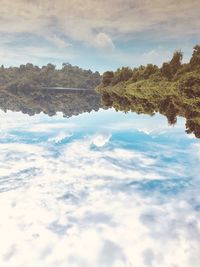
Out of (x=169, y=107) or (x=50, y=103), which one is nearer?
(x=169, y=107)

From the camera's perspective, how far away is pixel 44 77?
4884 inches

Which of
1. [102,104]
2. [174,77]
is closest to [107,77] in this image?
[102,104]

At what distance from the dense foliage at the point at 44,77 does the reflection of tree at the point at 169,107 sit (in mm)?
63014

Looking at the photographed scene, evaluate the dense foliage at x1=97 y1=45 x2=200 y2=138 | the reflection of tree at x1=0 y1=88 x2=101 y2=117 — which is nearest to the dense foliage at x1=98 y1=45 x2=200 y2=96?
the dense foliage at x1=97 y1=45 x2=200 y2=138

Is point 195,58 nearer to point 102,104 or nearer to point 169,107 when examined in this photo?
point 169,107

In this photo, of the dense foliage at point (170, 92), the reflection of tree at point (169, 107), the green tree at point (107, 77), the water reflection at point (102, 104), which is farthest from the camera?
the green tree at point (107, 77)

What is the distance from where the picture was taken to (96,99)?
9719 cm

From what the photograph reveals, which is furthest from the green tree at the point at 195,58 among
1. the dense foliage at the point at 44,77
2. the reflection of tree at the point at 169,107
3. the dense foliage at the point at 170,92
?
the dense foliage at the point at 44,77

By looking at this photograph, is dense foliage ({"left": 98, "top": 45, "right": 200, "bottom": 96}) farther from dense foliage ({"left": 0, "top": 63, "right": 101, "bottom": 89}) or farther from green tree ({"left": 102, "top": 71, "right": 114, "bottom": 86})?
dense foliage ({"left": 0, "top": 63, "right": 101, "bottom": 89})

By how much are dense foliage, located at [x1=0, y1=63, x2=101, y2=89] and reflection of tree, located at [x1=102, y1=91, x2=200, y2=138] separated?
6301 centimetres

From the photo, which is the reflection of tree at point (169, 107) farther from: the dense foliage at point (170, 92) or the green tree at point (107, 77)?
the green tree at point (107, 77)

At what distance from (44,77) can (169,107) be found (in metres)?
88.6

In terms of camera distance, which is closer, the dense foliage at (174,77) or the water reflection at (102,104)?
the dense foliage at (174,77)

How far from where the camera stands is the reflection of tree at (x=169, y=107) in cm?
3341
